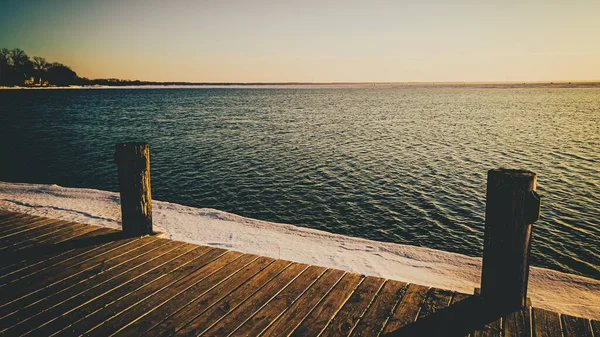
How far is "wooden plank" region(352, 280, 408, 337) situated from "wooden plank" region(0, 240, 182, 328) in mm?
3108

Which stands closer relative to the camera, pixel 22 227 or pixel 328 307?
pixel 328 307

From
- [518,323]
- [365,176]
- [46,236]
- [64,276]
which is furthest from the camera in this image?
[365,176]

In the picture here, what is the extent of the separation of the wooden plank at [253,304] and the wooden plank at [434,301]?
4.99 feet

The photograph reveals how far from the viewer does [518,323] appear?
333cm

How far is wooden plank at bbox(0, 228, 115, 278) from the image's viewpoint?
4.57 meters

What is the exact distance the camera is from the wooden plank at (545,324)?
3.16 meters

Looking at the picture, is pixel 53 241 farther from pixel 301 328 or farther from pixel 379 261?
pixel 379 261

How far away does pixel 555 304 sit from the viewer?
6.05m

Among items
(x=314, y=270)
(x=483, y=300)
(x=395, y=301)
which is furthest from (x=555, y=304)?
(x=314, y=270)

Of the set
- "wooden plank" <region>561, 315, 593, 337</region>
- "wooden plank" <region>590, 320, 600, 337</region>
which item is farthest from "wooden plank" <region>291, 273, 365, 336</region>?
"wooden plank" <region>590, 320, 600, 337</region>

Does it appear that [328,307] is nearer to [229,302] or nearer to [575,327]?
[229,302]

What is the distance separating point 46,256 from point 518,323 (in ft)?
19.7

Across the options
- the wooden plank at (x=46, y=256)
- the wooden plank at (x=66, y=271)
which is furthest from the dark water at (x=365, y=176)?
the wooden plank at (x=46, y=256)

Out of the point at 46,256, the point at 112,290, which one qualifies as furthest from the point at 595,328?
the point at 46,256
